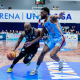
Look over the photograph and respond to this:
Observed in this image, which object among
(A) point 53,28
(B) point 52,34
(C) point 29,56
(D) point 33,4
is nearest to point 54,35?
(B) point 52,34

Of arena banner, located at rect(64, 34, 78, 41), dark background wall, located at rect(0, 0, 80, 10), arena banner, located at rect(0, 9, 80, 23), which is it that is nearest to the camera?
arena banner, located at rect(64, 34, 78, 41)

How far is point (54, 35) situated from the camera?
3.42m

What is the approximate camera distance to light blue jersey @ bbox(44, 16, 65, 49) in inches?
130

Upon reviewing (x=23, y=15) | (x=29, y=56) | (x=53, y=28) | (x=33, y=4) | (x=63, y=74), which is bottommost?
(x=63, y=74)

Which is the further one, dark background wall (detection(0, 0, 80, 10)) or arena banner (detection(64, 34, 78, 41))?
dark background wall (detection(0, 0, 80, 10))

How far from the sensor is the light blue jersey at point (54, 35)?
10.9 feet

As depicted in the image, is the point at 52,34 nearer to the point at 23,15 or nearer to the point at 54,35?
the point at 54,35

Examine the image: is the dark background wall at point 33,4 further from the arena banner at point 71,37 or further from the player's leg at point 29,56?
the player's leg at point 29,56

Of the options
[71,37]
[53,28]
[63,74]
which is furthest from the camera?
[71,37]

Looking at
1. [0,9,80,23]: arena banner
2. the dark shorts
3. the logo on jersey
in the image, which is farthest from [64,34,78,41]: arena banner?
the dark shorts

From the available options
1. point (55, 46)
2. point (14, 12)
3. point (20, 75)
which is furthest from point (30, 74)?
point (14, 12)

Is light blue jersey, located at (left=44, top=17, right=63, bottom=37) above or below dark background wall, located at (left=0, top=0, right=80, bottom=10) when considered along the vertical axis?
below

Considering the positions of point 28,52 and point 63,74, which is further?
point 28,52

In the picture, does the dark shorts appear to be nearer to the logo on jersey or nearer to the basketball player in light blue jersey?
the basketball player in light blue jersey
